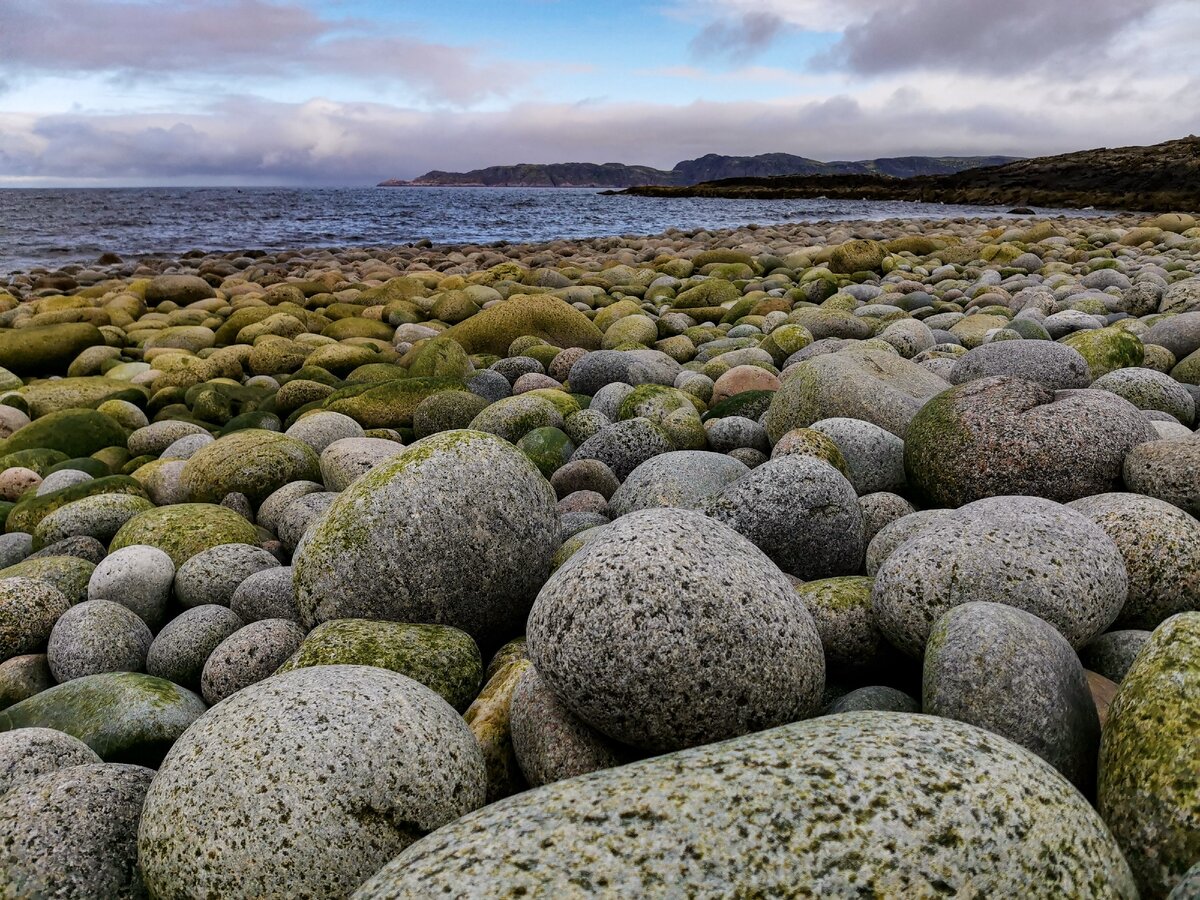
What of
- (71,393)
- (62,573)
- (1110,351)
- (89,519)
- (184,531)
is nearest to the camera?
(62,573)

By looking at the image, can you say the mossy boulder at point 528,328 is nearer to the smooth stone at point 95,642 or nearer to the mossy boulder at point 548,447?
the mossy boulder at point 548,447

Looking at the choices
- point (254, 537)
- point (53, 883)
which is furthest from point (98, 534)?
point (53, 883)

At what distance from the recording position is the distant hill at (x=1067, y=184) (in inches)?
1665

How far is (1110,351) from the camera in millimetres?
7008

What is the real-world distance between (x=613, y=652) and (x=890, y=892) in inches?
42.2

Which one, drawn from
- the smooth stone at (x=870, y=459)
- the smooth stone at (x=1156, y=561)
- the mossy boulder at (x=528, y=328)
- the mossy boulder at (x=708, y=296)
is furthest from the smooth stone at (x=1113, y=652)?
the mossy boulder at (x=708, y=296)

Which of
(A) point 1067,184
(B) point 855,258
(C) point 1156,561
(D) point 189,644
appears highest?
(A) point 1067,184

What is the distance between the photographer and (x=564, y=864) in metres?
1.75

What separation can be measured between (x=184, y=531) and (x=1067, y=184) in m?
60.6

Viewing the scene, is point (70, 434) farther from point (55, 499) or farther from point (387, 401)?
point (387, 401)

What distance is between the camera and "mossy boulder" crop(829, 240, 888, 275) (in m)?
16.6

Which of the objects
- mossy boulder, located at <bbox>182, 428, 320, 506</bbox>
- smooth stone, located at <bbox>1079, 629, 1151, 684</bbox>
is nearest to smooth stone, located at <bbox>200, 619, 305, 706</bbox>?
mossy boulder, located at <bbox>182, 428, 320, 506</bbox>

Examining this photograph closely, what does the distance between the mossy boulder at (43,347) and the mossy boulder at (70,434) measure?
3.82 m

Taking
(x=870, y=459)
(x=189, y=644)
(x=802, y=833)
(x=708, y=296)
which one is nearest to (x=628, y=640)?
(x=802, y=833)
